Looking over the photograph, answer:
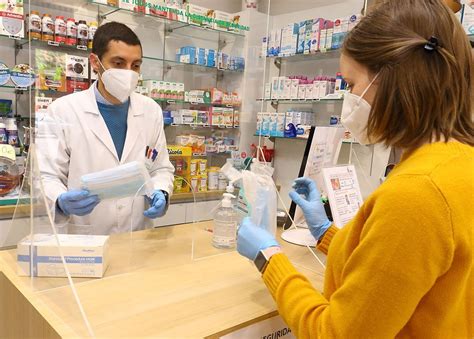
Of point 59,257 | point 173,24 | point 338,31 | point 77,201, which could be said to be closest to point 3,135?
point 173,24

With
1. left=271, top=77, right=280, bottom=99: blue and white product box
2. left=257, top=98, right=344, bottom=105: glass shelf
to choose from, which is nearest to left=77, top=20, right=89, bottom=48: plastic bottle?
left=257, top=98, right=344, bottom=105: glass shelf

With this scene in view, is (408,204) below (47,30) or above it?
below

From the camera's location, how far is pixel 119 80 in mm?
1712

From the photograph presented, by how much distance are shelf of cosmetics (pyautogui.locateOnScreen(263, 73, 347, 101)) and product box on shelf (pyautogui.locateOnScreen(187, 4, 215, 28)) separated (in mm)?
953

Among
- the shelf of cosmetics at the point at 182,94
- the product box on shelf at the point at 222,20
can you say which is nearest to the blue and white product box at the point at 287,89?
the shelf of cosmetics at the point at 182,94

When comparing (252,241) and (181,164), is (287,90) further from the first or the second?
(252,241)

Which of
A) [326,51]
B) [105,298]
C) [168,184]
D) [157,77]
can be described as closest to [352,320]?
[105,298]

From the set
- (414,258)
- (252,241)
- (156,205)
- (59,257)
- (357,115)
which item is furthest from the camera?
(156,205)

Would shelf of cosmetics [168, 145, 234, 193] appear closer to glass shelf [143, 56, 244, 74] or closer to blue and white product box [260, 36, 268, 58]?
glass shelf [143, 56, 244, 74]

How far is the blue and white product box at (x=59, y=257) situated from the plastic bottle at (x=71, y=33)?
1.19m

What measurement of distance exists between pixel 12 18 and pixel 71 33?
67 centimetres

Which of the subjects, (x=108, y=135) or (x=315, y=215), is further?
(x=108, y=135)

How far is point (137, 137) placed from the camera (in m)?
1.89

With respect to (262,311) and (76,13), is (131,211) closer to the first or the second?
(262,311)
